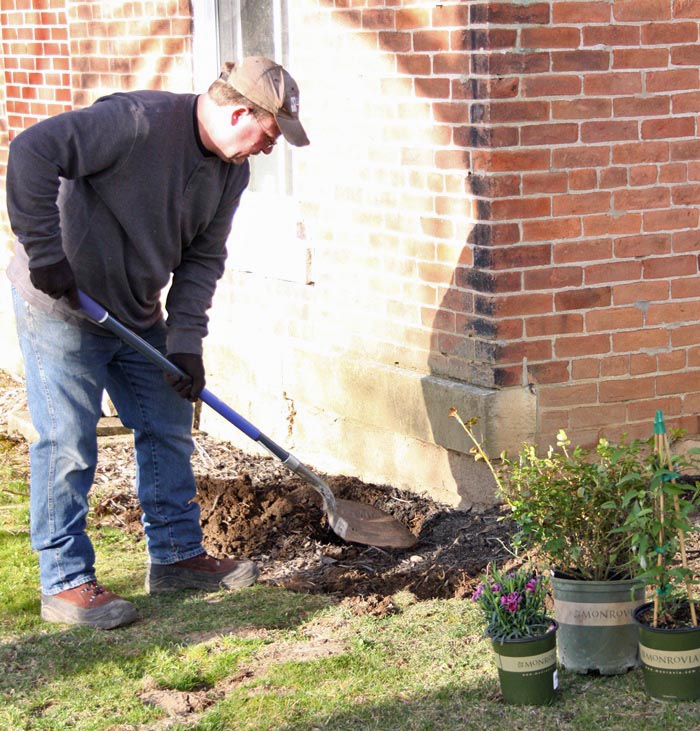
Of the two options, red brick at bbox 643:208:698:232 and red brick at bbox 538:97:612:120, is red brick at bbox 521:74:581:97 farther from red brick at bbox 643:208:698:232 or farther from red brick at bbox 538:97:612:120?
red brick at bbox 643:208:698:232

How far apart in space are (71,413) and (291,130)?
143 cm

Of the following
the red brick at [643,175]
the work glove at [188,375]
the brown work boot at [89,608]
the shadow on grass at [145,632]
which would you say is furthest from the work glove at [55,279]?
the red brick at [643,175]

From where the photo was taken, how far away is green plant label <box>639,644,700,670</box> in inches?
155

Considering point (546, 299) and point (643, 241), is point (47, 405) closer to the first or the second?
point (546, 299)

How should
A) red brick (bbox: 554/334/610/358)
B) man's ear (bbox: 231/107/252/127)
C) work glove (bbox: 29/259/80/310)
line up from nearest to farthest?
work glove (bbox: 29/259/80/310) → man's ear (bbox: 231/107/252/127) → red brick (bbox: 554/334/610/358)

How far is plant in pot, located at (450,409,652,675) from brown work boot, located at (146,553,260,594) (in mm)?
1477

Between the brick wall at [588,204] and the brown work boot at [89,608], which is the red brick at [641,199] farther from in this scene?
the brown work boot at [89,608]

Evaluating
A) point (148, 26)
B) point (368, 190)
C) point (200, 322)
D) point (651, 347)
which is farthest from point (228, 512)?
point (148, 26)

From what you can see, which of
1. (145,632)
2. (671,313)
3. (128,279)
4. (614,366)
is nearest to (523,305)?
(614,366)

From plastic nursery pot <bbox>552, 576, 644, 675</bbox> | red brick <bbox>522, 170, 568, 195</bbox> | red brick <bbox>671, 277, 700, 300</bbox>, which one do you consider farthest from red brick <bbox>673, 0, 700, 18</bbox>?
plastic nursery pot <bbox>552, 576, 644, 675</bbox>

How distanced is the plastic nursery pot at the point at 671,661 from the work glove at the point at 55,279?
7.77ft

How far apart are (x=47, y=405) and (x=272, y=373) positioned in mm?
2599

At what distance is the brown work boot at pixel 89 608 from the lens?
4.94 meters

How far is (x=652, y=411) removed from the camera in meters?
6.11
